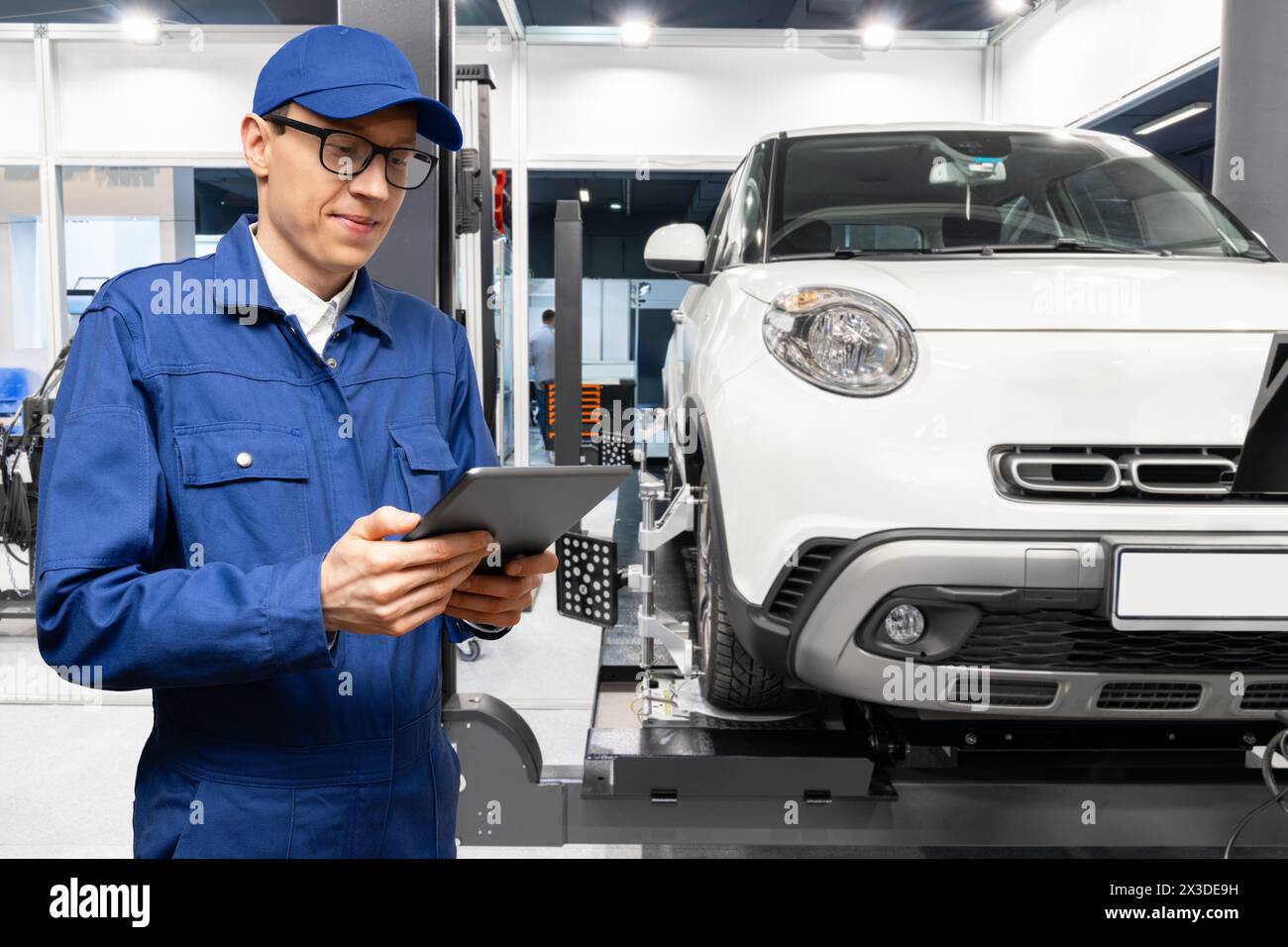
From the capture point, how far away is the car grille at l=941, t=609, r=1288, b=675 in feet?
5.02

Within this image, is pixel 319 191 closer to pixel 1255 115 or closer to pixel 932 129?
pixel 932 129

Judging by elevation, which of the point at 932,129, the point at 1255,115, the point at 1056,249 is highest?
the point at 1255,115

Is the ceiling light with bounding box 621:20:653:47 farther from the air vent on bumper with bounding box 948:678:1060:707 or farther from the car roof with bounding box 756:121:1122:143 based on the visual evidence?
the air vent on bumper with bounding box 948:678:1060:707

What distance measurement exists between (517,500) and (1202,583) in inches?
45.6

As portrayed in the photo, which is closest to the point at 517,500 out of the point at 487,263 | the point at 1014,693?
the point at 1014,693

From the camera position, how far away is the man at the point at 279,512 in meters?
0.83

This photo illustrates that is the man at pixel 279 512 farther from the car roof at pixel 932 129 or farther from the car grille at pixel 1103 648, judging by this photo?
the car roof at pixel 932 129

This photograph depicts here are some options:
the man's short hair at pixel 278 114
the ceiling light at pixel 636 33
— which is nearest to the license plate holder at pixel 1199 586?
the man's short hair at pixel 278 114

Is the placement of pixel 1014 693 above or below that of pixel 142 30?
below

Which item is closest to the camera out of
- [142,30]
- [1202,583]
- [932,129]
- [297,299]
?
[297,299]

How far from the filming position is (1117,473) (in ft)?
4.97

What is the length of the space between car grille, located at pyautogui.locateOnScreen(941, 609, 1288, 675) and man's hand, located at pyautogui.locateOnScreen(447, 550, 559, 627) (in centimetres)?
80

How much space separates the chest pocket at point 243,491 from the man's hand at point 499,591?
0.18m
